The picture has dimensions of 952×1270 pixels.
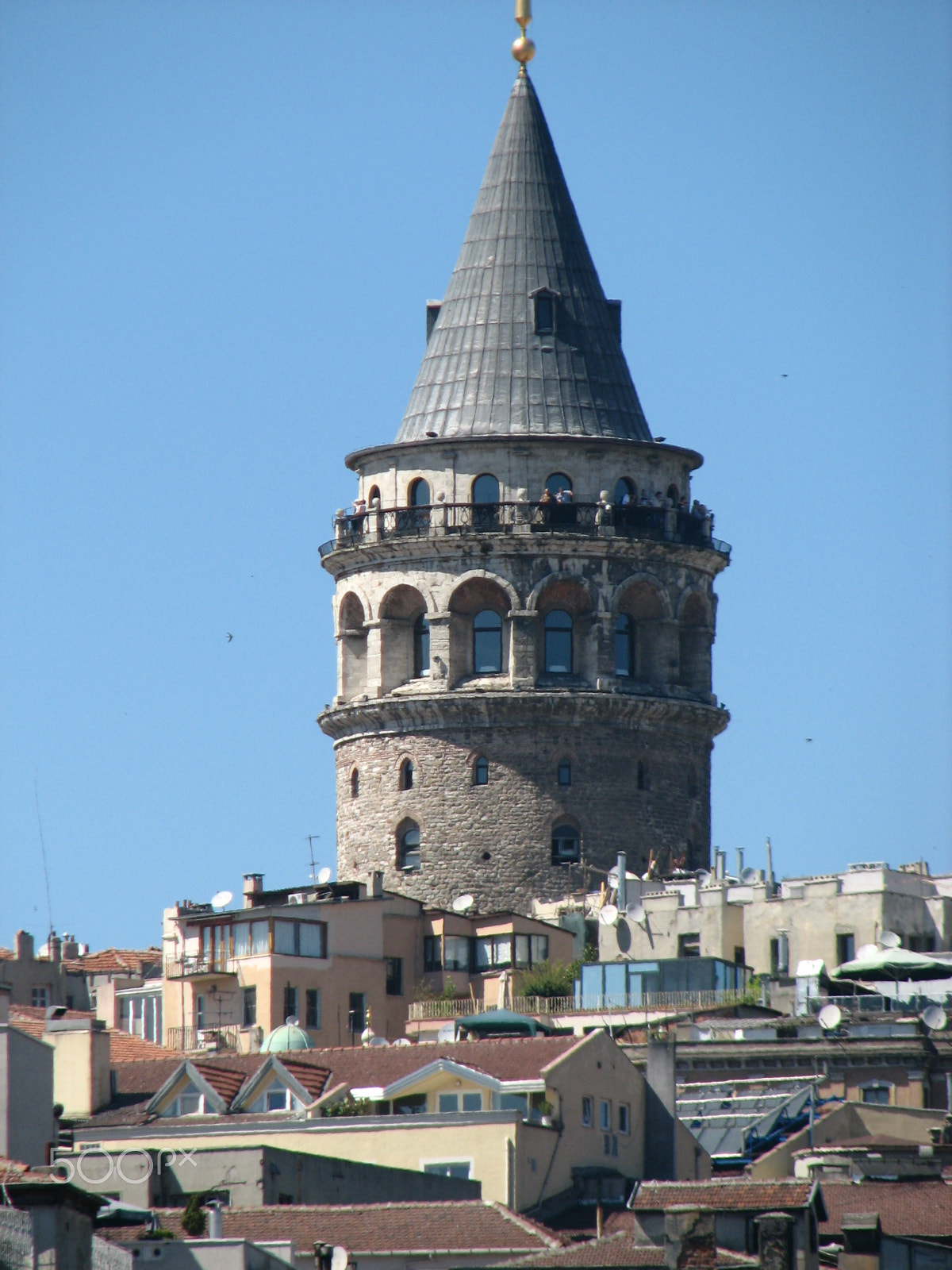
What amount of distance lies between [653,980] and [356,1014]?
7.18 meters

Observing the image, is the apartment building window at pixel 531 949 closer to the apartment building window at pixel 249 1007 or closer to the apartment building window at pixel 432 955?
the apartment building window at pixel 432 955

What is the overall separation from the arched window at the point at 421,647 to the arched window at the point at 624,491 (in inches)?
228

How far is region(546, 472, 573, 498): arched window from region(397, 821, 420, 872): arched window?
360 inches

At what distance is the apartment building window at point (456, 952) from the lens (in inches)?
3720

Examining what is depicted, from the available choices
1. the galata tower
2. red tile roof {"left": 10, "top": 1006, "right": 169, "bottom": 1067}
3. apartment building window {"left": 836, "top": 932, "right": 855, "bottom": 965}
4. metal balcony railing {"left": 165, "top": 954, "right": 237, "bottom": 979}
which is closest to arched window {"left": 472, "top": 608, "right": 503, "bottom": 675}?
the galata tower

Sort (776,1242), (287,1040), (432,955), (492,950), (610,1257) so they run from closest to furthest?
(776,1242)
(610,1257)
(287,1040)
(432,955)
(492,950)

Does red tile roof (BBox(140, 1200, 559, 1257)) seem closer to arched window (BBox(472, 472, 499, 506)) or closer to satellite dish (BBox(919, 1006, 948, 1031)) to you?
satellite dish (BBox(919, 1006, 948, 1031))

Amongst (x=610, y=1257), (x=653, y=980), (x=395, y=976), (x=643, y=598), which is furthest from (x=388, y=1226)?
(x=643, y=598)

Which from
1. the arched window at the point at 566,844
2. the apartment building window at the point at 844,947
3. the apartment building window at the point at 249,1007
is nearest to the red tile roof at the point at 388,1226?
the apartment building window at the point at 249,1007

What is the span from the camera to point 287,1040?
267ft

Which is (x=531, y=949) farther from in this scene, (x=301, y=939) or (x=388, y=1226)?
(x=388, y=1226)

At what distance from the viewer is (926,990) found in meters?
82.4

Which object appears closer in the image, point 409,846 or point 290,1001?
point 290,1001

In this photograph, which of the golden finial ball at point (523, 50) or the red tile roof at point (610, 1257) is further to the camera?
the golden finial ball at point (523, 50)
